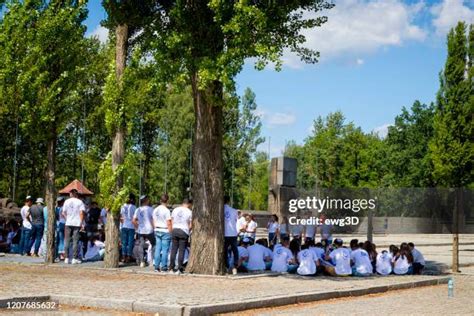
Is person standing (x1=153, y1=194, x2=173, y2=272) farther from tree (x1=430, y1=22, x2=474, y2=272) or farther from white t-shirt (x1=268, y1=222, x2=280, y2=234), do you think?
tree (x1=430, y1=22, x2=474, y2=272)

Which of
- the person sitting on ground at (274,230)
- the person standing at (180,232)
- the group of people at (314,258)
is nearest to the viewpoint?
the person standing at (180,232)

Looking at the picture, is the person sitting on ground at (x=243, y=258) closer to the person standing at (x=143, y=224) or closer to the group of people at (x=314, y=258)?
the group of people at (x=314, y=258)

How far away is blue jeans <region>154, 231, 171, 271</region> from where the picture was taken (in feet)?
60.1

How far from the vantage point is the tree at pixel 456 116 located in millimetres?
25219

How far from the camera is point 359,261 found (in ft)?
64.8

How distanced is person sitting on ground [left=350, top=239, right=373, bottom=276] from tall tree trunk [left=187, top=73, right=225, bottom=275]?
161 inches

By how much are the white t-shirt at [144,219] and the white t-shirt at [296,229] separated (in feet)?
22.3

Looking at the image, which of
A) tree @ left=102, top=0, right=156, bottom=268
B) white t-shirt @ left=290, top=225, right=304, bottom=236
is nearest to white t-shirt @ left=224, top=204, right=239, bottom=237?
tree @ left=102, top=0, right=156, bottom=268

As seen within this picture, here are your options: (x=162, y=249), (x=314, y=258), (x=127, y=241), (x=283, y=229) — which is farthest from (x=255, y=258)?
(x=283, y=229)

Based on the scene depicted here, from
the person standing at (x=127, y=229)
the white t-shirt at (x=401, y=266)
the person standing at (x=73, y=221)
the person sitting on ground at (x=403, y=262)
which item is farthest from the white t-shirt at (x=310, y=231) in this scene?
the person standing at (x=73, y=221)

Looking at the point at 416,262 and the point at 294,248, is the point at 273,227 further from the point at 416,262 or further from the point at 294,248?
the point at 416,262

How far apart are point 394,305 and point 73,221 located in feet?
32.6

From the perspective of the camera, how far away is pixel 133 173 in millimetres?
20125

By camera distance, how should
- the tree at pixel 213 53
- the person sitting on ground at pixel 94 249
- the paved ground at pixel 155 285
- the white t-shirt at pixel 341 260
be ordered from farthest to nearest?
the person sitting on ground at pixel 94 249 → the white t-shirt at pixel 341 260 → the tree at pixel 213 53 → the paved ground at pixel 155 285
